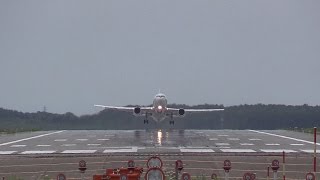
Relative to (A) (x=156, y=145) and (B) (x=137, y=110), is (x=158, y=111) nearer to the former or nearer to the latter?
(B) (x=137, y=110)

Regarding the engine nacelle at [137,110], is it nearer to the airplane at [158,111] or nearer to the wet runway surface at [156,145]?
→ the airplane at [158,111]

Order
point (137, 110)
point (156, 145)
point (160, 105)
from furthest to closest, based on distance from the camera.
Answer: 1. point (137, 110)
2. point (160, 105)
3. point (156, 145)

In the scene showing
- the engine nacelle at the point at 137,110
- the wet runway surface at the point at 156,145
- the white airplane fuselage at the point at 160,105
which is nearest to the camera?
the wet runway surface at the point at 156,145

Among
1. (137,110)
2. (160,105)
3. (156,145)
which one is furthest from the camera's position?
(137,110)

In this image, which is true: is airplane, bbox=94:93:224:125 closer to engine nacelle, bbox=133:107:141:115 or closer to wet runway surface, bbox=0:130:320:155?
engine nacelle, bbox=133:107:141:115

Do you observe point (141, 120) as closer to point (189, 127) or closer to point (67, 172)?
point (189, 127)

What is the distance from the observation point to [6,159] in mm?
35281

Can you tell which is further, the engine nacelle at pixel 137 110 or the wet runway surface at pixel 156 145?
the engine nacelle at pixel 137 110

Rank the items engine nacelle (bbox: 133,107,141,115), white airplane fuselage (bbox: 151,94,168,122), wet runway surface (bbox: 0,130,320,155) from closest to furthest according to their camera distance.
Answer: wet runway surface (bbox: 0,130,320,155)
white airplane fuselage (bbox: 151,94,168,122)
engine nacelle (bbox: 133,107,141,115)

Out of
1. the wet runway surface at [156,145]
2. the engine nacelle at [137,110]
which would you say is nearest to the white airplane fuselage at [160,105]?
the engine nacelle at [137,110]

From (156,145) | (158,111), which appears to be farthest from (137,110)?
(156,145)

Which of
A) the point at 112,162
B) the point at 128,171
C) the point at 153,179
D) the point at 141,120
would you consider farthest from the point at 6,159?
the point at 141,120

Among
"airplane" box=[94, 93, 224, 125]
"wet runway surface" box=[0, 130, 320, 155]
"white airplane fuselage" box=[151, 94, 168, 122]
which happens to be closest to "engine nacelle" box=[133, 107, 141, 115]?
"airplane" box=[94, 93, 224, 125]

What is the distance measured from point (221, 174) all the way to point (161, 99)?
59179 mm
